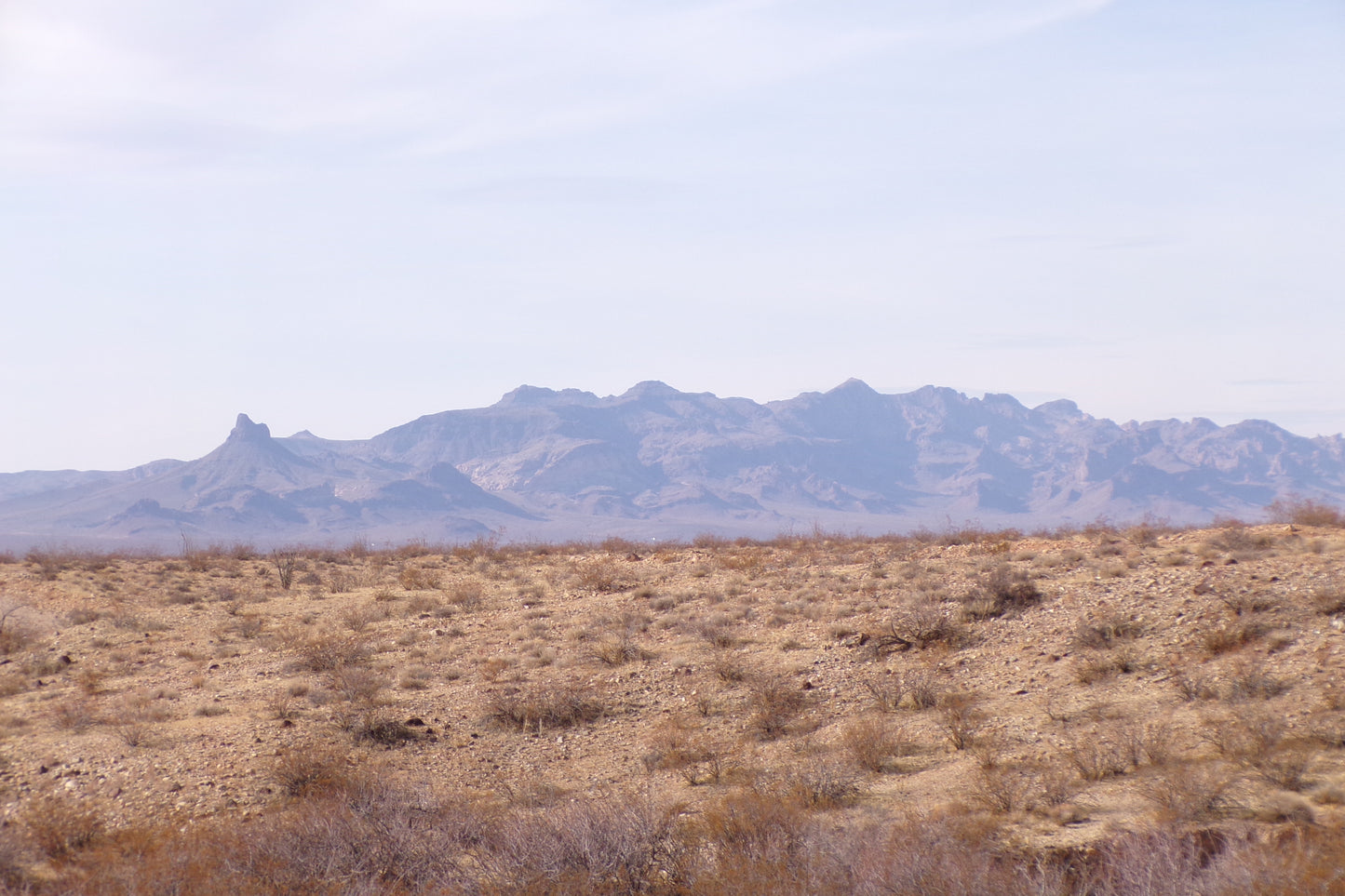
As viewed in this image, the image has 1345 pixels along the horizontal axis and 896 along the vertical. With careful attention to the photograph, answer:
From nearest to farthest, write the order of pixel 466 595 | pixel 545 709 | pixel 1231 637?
pixel 1231 637 < pixel 545 709 < pixel 466 595

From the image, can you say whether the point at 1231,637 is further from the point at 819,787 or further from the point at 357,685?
the point at 357,685

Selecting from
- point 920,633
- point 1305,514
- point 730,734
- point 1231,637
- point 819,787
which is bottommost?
point 730,734

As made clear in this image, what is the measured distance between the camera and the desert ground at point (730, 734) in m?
7.53

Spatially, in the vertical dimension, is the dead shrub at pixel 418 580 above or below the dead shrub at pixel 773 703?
above

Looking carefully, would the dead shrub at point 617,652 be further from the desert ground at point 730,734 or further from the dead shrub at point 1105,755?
the dead shrub at point 1105,755

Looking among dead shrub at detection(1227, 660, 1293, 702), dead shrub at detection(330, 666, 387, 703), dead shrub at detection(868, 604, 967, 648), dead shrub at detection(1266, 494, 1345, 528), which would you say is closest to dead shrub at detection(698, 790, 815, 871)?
dead shrub at detection(1227, 660, 1293, 702)

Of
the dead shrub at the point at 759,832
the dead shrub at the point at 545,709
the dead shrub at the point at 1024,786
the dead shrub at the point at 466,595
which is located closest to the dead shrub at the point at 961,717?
the dead shrub at the point at 1024,786

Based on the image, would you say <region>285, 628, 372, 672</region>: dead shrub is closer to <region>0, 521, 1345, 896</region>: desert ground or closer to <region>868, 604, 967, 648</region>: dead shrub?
<region>0, 521, 1345, 896</region>: desert ground

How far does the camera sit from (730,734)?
1193 cm

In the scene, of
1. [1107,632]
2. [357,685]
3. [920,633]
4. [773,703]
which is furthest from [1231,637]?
[357,685]

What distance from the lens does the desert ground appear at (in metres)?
7.53

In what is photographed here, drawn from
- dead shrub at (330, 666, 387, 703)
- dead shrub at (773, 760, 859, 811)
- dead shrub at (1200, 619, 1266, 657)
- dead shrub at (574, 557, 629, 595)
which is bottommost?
dead shrub at (773, 760, 859, 811)

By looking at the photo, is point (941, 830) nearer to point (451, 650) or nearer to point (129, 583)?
point (451, 650)

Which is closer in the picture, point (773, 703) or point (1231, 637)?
point (1231, 637)
